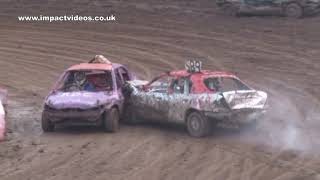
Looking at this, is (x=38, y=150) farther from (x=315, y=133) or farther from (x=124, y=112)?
(x=315, y=133)

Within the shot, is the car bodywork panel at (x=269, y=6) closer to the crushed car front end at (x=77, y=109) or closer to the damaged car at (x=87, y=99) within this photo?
the damaged car at (x=87, y=99)

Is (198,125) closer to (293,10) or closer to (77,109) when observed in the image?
(77,109)

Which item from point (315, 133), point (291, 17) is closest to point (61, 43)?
point (291, 17)

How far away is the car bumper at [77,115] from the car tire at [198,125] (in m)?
1.81

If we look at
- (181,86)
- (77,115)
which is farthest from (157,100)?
(77,115)

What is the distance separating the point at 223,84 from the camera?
51.0 feet

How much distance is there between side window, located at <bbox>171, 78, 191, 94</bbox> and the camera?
50.9ft

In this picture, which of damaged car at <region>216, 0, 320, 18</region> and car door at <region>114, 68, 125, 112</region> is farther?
damaged car at <region>216, 0, 320, 18</region>

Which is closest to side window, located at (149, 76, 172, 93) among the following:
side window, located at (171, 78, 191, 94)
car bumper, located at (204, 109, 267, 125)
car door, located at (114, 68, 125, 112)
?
side window, located at (171, 78, 191, 94)

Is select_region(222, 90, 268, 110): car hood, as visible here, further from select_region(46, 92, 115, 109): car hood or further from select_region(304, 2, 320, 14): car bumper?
A: select_region(304, 2, 320, 14): car bumper

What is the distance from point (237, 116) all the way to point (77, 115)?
3237 millimetres

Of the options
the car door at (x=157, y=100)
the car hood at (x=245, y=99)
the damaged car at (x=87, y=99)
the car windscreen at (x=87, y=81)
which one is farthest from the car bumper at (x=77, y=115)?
the car hood at (x=245, y=99)

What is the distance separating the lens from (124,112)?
16.7 metres

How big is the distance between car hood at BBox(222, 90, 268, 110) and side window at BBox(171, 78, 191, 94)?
3.24 feet
